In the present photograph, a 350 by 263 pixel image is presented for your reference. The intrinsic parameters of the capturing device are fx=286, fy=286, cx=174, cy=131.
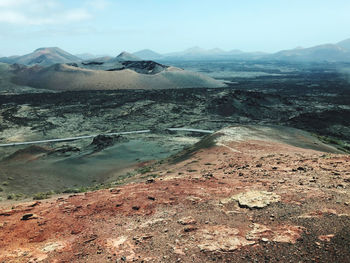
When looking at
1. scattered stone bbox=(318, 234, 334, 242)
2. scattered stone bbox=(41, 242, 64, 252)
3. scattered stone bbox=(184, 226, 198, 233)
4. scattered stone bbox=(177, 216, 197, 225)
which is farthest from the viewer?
scattered stone bbox=(177, 216, 197, 225)

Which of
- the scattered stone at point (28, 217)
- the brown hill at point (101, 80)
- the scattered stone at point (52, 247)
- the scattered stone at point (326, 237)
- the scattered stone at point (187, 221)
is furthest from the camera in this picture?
the brown hill at point (101, 80)

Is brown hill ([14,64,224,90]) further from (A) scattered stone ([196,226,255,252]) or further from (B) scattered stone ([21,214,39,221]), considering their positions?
(A) scattered stone ([196,226,255,252])

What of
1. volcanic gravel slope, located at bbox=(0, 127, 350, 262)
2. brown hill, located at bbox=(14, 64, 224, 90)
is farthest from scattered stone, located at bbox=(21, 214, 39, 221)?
brown hill, located at bbox=(14, 64, 224, 90)

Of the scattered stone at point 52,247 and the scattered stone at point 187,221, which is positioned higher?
the scattered stone at point 187,221

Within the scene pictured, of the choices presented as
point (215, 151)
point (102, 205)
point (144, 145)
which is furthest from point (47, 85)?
point (102, 205)

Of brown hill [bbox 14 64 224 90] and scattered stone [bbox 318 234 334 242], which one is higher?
brown hill [bbox 14 64 224 90]

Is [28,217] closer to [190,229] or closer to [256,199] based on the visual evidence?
[190,229]

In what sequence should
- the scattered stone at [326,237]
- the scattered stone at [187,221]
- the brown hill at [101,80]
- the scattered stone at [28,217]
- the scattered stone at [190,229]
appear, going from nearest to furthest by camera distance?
1. the scattered stone at [326,237]
2. the scattered stone at [190,229]
3. the scattered stone at [187,221]
4. the scattered stone at [28,217]
5. the brown hill at [101,80]

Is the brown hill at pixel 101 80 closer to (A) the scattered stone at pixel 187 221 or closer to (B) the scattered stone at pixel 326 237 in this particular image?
(A) the scattered stone at pixel 187 221

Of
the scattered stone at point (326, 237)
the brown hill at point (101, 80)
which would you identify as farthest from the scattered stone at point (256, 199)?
the brown hill at point (101, 80)
